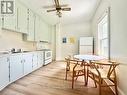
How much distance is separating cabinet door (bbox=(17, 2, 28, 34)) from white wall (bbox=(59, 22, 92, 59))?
4.03m

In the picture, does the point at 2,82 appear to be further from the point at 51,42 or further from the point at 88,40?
the point at 51,42

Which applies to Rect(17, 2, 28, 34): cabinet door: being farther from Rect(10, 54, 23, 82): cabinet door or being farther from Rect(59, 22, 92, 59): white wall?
Rect(59, 22, 92, 59): white wall

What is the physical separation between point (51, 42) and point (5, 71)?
5.69 metres

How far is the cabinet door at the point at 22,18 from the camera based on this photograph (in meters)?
4.04

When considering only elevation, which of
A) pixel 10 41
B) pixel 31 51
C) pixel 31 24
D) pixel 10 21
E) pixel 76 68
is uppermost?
pixel 31 24

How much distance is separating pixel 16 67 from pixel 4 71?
1.85ft

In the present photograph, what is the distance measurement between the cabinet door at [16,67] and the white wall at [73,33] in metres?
4.83

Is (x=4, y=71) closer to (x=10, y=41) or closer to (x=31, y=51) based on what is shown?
(x=10, y=41)

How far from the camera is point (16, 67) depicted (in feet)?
11.3

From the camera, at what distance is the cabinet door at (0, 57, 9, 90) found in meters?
2.75

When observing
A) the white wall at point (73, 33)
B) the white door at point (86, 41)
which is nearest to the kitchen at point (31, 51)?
the white door at point (86, 41)

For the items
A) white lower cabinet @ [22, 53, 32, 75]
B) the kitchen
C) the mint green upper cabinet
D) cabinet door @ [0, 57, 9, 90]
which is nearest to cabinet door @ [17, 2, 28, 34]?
the kitchen

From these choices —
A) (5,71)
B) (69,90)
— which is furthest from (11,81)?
(69,90)

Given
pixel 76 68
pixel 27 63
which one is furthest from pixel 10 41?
pixel 76 68
